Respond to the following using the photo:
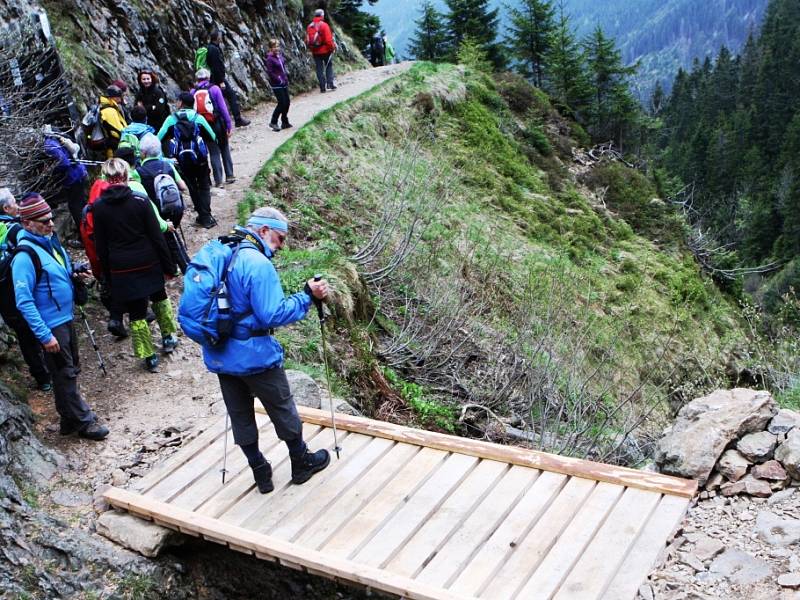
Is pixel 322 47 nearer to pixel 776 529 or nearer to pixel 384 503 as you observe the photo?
pixel 384 503

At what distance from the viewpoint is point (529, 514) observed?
504cm

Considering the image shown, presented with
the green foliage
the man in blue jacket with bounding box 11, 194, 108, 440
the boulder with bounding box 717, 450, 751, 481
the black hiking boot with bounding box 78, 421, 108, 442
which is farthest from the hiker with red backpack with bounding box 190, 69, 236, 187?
the boulder with bounding box 717, 450, 751, 481

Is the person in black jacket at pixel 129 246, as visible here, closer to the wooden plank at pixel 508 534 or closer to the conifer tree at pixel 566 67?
the wooden plank at pixel 508 534

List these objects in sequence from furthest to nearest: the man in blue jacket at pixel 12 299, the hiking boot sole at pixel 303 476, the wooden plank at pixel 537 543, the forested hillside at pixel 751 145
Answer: the forested hillside at pixel 751 145
the man in blue jacket at pixel 12 299
the hiking boot sole at pixel 303 476
the wooden plank at pixel 537 543

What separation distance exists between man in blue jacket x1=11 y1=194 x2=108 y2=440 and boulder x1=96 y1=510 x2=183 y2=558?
119cm

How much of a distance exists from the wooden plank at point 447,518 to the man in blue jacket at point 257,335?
3.79ft

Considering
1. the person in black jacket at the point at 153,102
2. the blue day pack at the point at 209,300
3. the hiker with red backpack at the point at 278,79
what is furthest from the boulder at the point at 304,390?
the hiker with red backpack at the point at 278,79

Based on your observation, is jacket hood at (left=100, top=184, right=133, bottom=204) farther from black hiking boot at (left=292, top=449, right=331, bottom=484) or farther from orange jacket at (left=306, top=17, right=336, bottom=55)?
orange jacket at (left=306, top=17, right=336, bottom=55)

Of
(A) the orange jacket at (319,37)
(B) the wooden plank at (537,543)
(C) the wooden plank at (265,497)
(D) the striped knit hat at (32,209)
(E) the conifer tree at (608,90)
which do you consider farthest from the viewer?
(E) the conifer tree at (608,90)

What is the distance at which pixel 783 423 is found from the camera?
546cm

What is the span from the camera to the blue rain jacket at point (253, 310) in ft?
15.7

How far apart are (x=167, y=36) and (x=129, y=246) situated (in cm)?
1136

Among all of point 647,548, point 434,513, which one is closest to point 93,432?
point 434,513

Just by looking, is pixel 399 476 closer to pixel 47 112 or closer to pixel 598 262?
pixel 47 112
